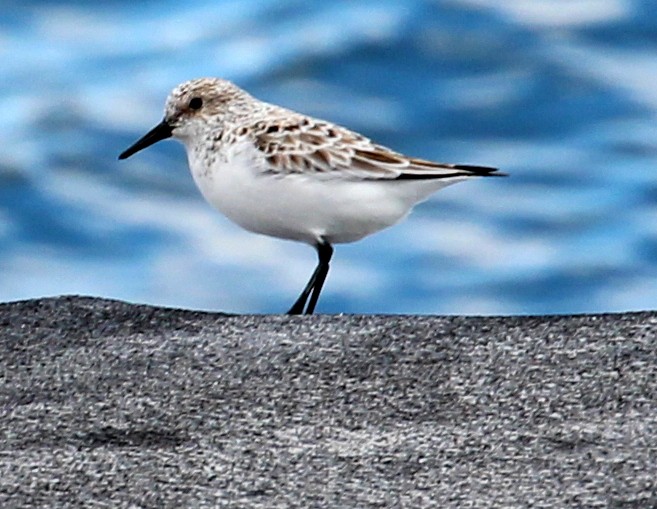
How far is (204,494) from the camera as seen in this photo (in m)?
2.97

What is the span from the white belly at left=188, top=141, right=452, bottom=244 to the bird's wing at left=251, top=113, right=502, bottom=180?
26 millimetres

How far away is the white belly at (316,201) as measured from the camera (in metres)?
4.34

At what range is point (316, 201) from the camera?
4336 mm

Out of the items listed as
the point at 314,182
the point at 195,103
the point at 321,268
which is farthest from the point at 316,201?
A: the point at 195,103

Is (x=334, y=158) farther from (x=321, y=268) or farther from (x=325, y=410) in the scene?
(x=325, y=410)

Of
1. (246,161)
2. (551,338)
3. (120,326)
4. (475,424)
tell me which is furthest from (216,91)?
(475,424)

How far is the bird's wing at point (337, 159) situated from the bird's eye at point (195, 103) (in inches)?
12.8

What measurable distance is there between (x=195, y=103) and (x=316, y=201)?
713 millimetres

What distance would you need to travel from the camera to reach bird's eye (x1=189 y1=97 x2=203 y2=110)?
483cm

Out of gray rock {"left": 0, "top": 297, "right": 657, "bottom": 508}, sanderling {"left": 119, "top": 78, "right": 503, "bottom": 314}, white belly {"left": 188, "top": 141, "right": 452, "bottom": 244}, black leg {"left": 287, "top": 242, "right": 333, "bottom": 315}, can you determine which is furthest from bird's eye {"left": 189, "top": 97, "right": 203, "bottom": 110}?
gray rock {"left": 0, "top": 297, "right": 657, "bottom": 508}

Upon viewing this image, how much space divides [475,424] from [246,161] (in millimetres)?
1417

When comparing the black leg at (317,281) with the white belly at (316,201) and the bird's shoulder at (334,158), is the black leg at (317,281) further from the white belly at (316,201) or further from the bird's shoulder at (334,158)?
the bird's shoulder at (334,158)

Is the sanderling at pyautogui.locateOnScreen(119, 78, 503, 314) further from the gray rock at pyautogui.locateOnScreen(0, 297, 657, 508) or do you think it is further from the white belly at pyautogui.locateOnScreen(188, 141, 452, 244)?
the gray rock at pyautogui.locateOnScreen(0, 297, 657, 508)

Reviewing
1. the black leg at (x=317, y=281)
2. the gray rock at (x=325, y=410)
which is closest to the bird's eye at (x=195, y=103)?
the black leg at (x=317, y=281)
